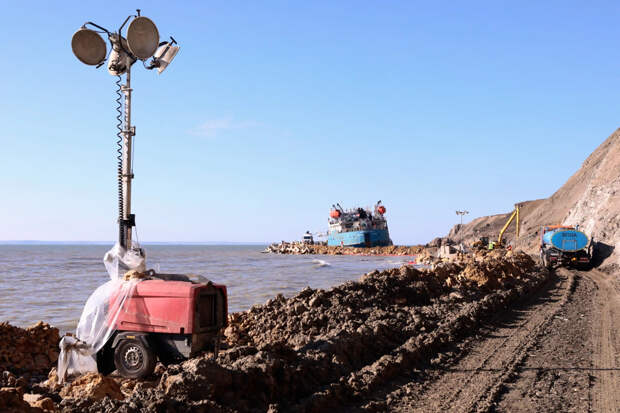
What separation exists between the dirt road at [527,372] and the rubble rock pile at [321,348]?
17.5 inches

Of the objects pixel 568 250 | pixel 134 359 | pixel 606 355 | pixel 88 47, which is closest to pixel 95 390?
pixel 134 359

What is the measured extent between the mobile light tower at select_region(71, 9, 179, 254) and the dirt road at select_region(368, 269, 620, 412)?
4.66m

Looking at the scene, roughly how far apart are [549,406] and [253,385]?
3497mm

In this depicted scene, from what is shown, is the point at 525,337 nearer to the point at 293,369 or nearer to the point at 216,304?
the point at 293,369

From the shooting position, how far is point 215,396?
566cm

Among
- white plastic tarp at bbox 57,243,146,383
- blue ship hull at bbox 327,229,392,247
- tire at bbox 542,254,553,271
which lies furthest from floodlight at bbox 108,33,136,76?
blue ship hull at bbox 327,229,392,247

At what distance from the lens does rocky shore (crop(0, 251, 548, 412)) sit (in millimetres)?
5473

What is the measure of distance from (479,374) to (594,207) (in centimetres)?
4003

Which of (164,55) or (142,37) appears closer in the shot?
(142,37)

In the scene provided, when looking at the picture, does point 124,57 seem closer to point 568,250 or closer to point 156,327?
point 156,327

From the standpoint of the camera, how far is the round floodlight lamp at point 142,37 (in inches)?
316

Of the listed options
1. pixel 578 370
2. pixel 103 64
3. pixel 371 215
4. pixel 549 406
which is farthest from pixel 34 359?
pixel 371 215

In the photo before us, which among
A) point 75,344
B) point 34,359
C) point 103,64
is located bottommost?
point 34,359

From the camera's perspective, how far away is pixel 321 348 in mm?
7867
